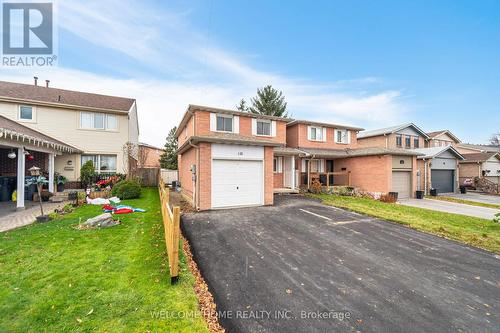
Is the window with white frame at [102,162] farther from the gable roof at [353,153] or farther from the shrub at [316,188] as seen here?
the shrub at [316,188]

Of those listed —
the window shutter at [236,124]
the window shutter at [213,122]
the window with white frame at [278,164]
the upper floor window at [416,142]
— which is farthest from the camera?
the upper floor window at [416,142]

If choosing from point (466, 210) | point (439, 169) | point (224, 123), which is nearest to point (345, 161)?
point (466, 210)

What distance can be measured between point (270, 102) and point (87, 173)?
86.0 feet

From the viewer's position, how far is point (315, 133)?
19.7m

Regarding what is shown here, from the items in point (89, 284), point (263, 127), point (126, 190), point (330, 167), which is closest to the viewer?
point (89, 284)

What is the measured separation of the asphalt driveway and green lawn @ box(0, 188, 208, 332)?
89 centimetres

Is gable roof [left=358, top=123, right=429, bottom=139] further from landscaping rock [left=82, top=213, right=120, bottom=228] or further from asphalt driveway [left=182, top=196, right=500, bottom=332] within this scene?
landscaping rock [left=82, top=213, right=120, bottom=228]

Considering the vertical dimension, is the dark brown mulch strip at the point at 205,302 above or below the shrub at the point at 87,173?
below

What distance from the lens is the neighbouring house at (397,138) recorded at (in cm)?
2353

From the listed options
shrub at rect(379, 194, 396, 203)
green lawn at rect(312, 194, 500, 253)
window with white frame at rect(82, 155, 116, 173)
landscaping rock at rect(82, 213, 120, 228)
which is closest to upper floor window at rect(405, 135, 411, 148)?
shrub at rect(379, 194, 396, 203)

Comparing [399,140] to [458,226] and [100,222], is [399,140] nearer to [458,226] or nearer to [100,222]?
[458,226]

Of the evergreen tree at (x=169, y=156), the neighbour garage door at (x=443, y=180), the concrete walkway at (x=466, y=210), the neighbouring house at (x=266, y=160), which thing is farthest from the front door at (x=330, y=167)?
the evergreen tree at (x=169, y=156)

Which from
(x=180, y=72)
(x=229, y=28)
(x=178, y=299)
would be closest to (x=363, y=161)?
(x=229, y=28)
